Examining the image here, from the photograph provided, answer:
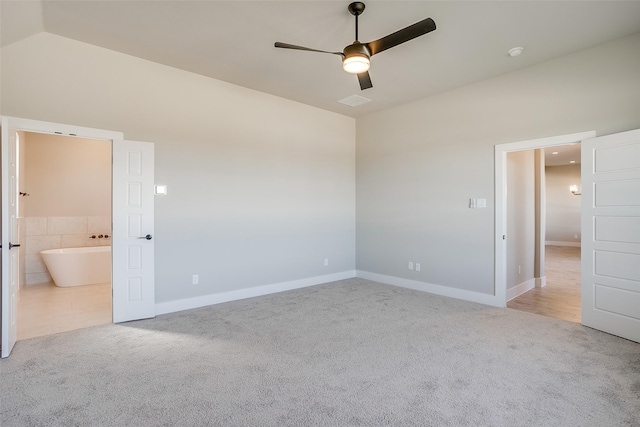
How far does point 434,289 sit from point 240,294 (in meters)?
3.02

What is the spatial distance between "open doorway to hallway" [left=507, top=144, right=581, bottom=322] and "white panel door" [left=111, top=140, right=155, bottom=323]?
4.86 meters

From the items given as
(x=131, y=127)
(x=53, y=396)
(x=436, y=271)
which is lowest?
(x=53, y=396)

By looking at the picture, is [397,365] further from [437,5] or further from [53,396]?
[437,5]

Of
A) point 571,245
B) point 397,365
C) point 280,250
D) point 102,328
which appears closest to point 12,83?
point 102,328

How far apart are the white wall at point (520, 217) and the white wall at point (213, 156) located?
2706 mm

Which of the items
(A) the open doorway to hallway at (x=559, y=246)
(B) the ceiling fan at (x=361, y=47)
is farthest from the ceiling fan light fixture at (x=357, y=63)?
(A) the open doorway to hallway at (x=559, y=246)

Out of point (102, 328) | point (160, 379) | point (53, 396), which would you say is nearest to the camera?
point (53, 396)

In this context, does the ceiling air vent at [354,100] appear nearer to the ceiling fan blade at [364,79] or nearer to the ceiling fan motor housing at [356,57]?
the ceiling fan blade at [364,79]

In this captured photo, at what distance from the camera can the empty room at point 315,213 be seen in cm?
243

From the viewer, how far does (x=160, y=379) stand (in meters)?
2.51

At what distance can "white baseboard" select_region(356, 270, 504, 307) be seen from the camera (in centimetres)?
452

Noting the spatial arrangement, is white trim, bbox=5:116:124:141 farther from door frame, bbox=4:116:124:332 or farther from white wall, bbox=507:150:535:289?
white wall, bbox=507:150:535:289

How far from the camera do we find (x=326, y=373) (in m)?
2.60

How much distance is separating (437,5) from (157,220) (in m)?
3.84
